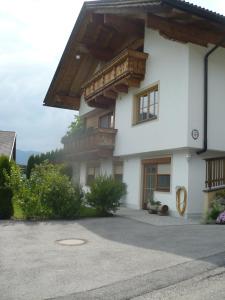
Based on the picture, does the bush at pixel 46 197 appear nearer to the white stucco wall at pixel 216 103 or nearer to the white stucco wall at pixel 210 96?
the white stucco wall at pixel 210 96

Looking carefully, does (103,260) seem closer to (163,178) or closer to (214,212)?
(214,212)

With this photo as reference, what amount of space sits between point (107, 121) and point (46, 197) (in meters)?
9.24

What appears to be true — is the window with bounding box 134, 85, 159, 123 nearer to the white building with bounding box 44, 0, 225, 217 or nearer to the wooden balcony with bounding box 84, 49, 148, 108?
the white building with bounding box 44, 0, 225, 217

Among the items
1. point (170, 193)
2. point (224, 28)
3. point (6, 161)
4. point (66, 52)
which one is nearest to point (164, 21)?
point (224, 28)

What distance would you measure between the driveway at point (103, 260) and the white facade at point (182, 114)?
3473 mm

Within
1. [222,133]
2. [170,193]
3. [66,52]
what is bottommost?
[170,193]

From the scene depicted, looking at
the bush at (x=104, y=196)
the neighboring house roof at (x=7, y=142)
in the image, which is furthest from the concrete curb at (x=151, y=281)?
the neighboring house roof at (x=7, y=142)

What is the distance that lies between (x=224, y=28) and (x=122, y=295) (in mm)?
10485

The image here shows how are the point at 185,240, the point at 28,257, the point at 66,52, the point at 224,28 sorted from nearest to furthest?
1. the point at 28,257
2. the point at 185,240
3. the point at 224,28
4. the point at 66,52

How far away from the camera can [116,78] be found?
16.5m

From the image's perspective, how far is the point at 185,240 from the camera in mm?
8242

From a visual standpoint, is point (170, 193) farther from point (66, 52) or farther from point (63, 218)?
point (66, 52)

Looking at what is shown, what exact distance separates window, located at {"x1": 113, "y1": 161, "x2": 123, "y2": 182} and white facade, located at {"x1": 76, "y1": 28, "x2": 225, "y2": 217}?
3.21 meters

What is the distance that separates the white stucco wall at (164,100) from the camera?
43.7 feet
